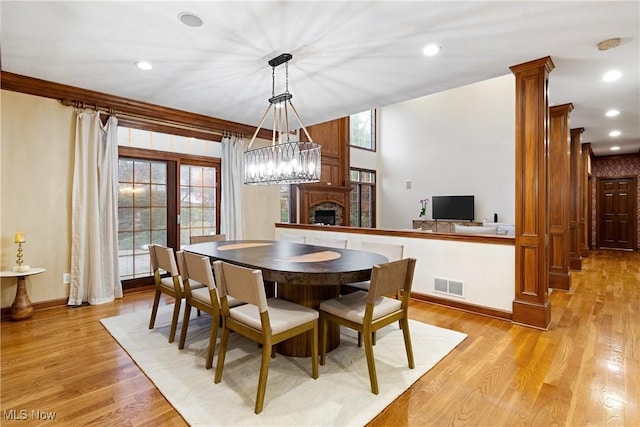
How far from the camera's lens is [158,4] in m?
2.20

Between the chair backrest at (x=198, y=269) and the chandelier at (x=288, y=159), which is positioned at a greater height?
the chandelier at (x=288, y=159)

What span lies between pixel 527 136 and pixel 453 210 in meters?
4.99

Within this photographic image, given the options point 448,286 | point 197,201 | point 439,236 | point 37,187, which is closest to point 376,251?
point 439,236

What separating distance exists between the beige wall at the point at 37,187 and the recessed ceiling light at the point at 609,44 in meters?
5.43

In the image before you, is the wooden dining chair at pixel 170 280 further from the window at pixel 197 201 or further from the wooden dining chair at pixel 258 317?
the window at pixel 197 201

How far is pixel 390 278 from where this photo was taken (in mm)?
2182

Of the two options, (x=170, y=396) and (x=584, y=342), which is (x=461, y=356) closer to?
(x=584, y=342)

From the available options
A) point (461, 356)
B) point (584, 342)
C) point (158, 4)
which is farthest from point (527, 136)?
point (158, 4)

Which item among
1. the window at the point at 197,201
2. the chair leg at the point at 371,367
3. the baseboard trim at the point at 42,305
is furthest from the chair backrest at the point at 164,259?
the window at the point at 197,201

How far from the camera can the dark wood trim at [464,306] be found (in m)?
3.40

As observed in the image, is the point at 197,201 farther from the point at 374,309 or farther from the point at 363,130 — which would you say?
the point at 363,130

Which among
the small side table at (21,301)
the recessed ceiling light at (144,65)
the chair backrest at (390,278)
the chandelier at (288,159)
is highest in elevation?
the recessed ceiling light at (144,65)

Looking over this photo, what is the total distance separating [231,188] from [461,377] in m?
4.15

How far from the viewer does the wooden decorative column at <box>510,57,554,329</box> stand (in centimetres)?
311
